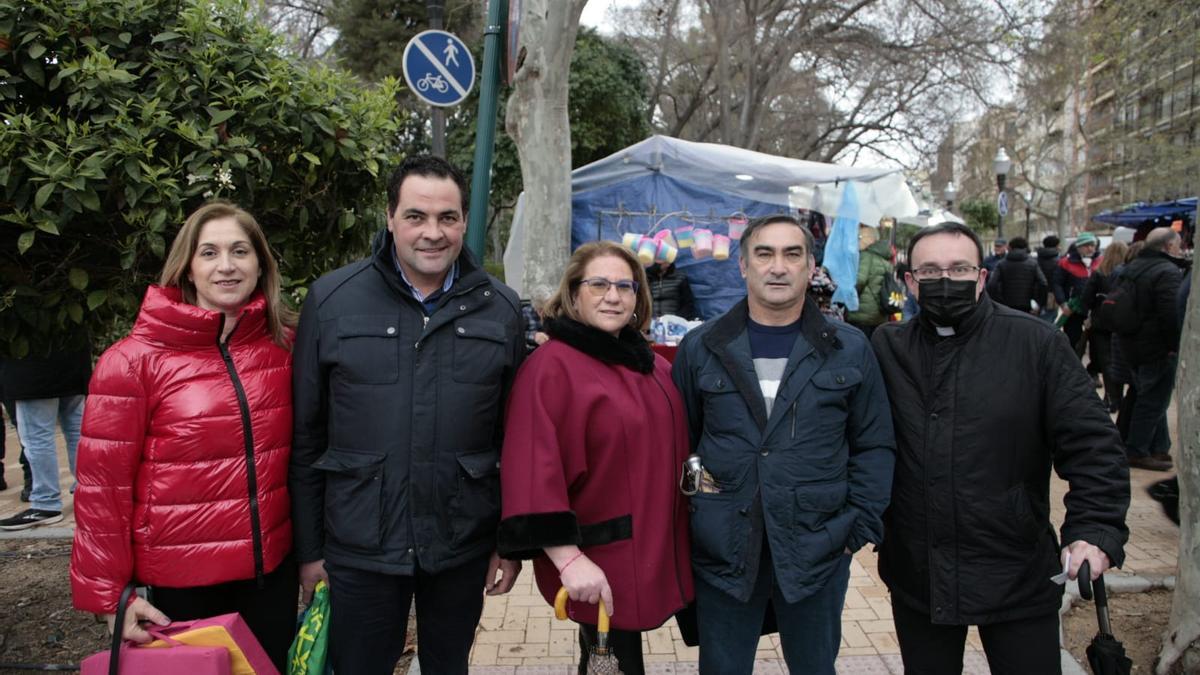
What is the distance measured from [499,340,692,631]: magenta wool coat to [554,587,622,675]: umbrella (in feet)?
0.26

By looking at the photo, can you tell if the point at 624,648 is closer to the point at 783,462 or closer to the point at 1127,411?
the point at 783,462

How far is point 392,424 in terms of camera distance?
2211 millimetres

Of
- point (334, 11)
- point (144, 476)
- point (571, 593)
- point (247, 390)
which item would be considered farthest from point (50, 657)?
point (334, 11)

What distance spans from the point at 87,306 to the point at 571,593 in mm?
2105

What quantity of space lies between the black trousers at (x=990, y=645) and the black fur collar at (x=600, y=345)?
1174 mm

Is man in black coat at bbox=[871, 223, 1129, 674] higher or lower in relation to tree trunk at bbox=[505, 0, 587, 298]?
lower

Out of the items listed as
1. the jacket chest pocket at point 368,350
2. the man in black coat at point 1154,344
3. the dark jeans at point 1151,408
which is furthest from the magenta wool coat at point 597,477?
the dark jeans at point 1151,408

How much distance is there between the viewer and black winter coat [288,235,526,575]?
222cm

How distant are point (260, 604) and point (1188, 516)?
11.5 feet

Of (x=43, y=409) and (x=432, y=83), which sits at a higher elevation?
(x=432, y=83)

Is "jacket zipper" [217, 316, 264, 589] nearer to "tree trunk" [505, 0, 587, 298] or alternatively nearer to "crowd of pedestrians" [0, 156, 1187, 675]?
"crowd of pedestrians" [0, 156, 1187, 675]

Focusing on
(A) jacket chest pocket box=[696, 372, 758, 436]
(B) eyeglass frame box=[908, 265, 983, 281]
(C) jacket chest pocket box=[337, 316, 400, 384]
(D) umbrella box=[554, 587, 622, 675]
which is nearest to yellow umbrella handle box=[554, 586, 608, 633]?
(D) umbrella box=[554, 587, 622, 675]

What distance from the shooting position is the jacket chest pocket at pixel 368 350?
7.31ft

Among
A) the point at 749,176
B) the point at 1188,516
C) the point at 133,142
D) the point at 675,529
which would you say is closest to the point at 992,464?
the point at 675,529
